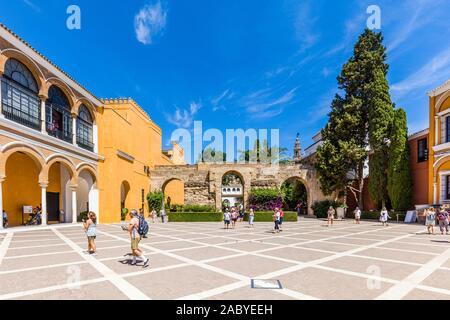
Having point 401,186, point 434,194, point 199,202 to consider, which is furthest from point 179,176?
point 434,194

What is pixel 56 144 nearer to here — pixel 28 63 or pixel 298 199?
pixel 28 63

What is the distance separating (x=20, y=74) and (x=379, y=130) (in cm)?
2880

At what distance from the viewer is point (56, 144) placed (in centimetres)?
1861

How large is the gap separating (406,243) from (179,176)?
25.9 metres

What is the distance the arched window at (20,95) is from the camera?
15.2m

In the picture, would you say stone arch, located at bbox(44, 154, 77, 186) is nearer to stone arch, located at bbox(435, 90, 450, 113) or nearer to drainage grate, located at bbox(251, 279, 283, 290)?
drainage grate, located at bbox(251, 279, 283, 290)

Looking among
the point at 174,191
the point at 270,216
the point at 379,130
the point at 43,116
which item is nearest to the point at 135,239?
the point at 43,116

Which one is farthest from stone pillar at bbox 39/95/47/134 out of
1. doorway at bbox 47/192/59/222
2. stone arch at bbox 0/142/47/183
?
doorway at bbox 47/192/59/222

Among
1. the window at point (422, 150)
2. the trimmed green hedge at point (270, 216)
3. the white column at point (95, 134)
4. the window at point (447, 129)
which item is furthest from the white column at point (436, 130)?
the white column at point (95, 134)

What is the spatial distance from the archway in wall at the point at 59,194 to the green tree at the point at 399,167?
93.3 feet

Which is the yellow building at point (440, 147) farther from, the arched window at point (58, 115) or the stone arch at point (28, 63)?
the stone arch at point (28, 63)

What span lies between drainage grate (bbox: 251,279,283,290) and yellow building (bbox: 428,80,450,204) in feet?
70.0

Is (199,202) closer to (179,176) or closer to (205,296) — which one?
(179,176)

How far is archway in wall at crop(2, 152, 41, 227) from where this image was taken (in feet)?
61.4
